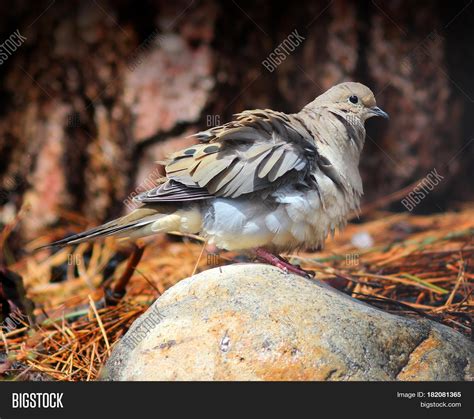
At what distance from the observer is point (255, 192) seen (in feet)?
8.55

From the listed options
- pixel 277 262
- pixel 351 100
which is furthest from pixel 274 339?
pixel 351 100

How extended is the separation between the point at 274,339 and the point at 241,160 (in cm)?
70

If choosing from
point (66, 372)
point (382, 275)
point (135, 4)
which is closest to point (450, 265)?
point (382, 275)

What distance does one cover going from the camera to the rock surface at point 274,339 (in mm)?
2146

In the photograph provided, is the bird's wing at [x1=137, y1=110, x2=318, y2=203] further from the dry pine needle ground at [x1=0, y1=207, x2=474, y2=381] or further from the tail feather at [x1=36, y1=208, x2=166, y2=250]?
the dry pine needle ground at [x1=0, y1=207, x2=474, y2=381]

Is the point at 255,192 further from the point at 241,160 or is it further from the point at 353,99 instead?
the point at 353,99

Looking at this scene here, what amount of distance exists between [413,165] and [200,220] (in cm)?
193

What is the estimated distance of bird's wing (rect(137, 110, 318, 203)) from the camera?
2.57 m

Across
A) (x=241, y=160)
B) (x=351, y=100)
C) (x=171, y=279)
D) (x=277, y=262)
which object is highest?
(x=351, y=100)

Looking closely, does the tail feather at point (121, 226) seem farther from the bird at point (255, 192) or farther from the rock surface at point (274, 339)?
the rock surface at point (274, 339)

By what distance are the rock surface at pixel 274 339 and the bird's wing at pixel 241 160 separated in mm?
313

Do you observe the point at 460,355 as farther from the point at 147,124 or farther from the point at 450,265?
the point at 147,124

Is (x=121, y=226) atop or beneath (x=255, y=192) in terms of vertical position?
beneath
